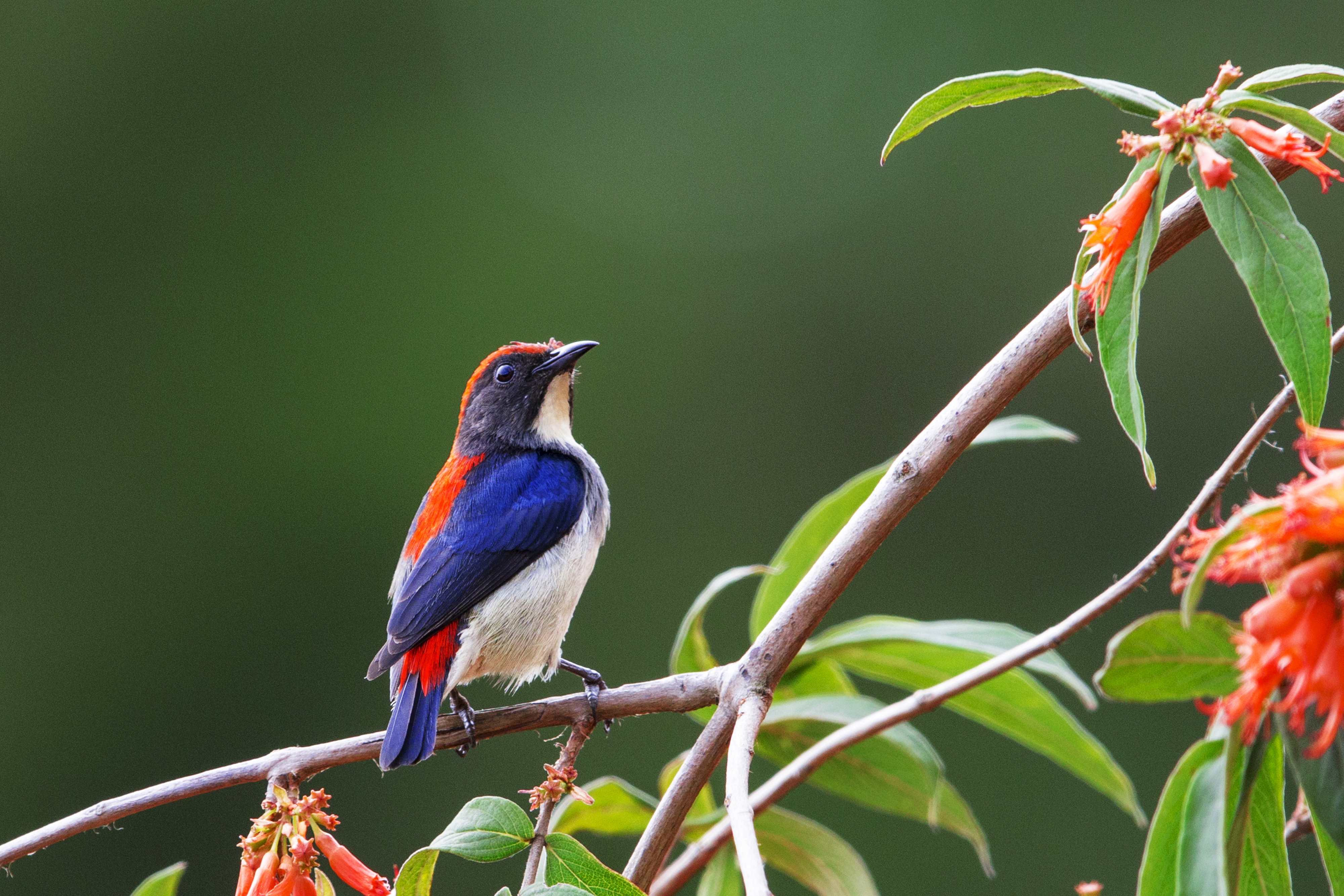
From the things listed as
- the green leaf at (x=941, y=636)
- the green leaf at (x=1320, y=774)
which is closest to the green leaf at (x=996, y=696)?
the green leaf at (x=941, y=636)

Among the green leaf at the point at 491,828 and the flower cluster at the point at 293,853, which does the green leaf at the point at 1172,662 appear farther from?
the flower cluster at the point at 293,853

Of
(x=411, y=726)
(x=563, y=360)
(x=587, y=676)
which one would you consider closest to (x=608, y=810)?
(x=411, y=726)

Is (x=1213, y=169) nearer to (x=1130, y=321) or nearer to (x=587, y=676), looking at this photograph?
(x=1130, y=321)

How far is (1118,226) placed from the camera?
1123mm

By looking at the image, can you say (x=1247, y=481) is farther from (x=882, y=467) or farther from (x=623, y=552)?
(x=623, y=552)

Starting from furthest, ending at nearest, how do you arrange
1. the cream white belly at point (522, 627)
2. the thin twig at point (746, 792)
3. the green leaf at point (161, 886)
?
the cream white belly at point (522, 627), the green leaf at point (161, 886), the thin twig at point (746, 792)

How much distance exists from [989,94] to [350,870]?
1.09 meters

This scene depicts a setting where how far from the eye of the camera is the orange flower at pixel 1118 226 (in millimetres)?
1114

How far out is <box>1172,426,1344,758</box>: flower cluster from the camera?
2.61ft

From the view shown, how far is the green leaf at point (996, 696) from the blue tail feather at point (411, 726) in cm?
64

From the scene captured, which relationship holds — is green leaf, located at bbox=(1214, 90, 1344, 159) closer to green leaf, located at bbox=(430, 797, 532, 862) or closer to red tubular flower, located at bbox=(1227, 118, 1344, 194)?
red tubular flower, located at bbox=(1227, 118, 1344, 194)

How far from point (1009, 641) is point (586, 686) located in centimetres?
98

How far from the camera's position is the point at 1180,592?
1100 mm

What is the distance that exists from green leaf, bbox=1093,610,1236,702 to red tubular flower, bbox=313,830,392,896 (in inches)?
32.2
